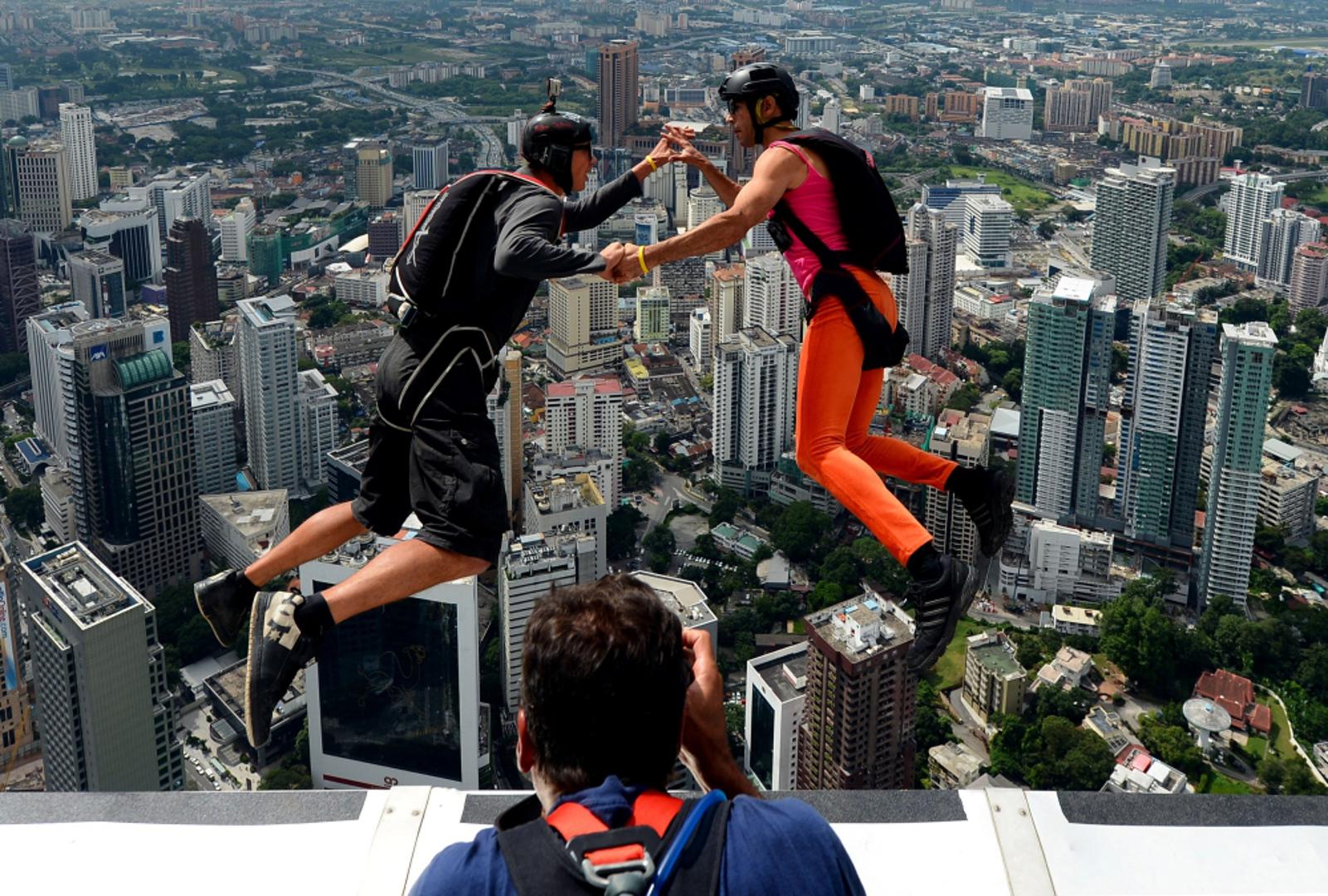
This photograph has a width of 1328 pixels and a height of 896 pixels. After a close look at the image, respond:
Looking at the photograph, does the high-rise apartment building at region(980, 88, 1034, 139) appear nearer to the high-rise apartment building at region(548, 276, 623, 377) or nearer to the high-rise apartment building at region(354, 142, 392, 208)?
the high-rise apartment building at region(354, 142, 392, 208)

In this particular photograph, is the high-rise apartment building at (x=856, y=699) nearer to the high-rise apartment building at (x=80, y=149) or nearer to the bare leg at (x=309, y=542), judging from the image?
the bare leg at (x=309, y=542)

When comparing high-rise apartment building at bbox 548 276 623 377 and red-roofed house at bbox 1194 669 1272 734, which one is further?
high-rise apartment building at bbox 548 276 623 377

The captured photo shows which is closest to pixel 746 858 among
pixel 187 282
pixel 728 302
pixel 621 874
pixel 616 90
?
pixel 621 874

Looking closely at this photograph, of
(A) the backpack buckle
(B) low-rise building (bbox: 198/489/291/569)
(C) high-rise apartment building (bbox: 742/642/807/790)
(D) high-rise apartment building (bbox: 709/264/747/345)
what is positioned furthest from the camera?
(D) high-rise apartment building (bbox: 709/264/747/345)

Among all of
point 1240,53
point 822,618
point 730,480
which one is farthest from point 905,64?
point 822,618

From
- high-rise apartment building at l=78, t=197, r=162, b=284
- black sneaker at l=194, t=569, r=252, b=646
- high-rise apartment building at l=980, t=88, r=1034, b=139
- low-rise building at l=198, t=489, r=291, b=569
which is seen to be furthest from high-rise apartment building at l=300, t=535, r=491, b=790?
high-rise apartment building at l=980, t=88, r=1034, b=139

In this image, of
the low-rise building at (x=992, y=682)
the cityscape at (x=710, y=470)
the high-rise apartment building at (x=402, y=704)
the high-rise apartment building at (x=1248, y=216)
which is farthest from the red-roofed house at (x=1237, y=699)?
the high-rise apartment building at (x=1248, y=216)

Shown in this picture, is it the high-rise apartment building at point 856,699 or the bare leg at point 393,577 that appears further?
the high-rise apartment building at point 856,699
